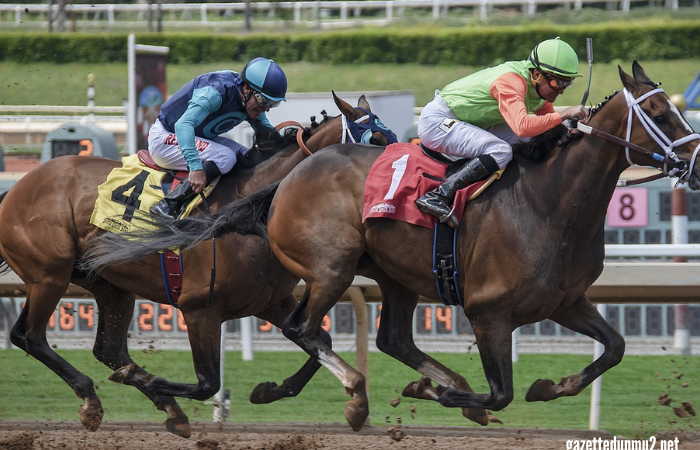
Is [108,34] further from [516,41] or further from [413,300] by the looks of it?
[413,300]

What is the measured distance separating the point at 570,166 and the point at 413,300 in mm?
1143

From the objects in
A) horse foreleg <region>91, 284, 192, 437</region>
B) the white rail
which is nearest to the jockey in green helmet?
horse foreleg <region>91, 284, 192, 437</region>

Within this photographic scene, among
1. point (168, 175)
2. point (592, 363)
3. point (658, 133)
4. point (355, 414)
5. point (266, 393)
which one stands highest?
point (658, 133)

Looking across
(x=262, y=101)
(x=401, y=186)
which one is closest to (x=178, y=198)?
(x=262, y=101)

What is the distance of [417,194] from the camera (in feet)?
13.9

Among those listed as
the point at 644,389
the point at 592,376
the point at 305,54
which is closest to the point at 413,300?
the point at 592,376

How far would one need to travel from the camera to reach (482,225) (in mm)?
4141

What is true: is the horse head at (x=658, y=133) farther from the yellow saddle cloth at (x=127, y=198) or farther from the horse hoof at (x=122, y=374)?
the horse hoof at (x=122, y=374)

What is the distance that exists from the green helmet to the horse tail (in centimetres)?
142

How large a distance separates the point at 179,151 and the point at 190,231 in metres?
0.45

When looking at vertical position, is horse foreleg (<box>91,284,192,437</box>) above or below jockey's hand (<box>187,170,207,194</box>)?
below

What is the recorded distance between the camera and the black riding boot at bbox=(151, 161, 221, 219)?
15.6 feet

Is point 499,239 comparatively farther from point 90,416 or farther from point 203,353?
point 90,416

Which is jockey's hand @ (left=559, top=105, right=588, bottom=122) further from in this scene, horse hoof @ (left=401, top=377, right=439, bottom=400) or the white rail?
the white rail
